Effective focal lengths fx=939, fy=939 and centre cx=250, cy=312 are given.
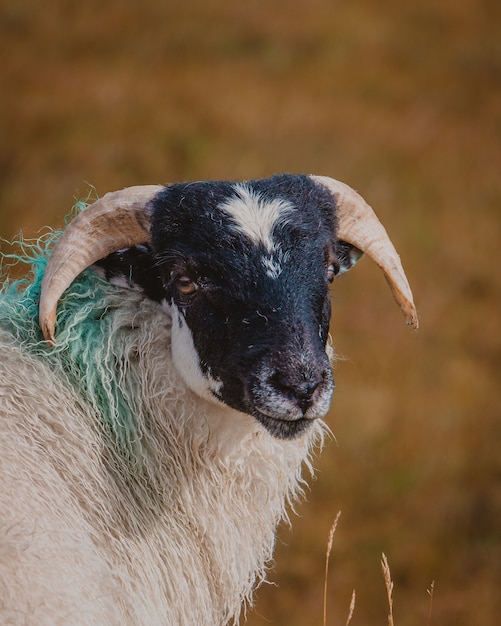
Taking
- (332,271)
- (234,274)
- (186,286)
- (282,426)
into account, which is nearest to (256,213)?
(234,274)

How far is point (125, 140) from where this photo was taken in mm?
18641

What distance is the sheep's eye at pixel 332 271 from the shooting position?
15.3ft

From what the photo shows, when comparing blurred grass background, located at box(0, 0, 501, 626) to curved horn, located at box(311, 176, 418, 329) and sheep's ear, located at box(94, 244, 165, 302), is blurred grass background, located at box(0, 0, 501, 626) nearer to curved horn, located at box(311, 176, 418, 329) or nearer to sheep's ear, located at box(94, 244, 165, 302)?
curved horn, located at box(311, 176, 418, 329)

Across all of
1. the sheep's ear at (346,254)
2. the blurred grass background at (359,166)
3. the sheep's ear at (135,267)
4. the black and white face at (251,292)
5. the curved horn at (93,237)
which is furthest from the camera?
the blurred grass background at (359,166)

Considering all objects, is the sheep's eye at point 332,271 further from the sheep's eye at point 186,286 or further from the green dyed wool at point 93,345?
the green dyed wool at point 93,345

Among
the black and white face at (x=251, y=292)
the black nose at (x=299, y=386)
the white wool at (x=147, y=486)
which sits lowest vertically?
the white wool at (x=147, y=486)

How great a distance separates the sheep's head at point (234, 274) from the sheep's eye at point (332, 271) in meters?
0.01

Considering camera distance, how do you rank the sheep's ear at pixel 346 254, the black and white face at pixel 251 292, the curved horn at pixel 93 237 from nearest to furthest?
the black and white face at pixel 251 292 → the curved horn at pixel 93 237 → the sheep's ear at pixel 346 254

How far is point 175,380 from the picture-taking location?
14.6 feet

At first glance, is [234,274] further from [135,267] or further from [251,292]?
[135,267]

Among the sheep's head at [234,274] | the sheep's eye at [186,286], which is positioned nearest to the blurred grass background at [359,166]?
the sheep's head at [234,274]

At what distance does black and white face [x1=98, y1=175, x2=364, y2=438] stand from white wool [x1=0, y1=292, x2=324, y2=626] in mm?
214

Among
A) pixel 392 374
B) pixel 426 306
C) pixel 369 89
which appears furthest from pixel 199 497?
pixel 369 89

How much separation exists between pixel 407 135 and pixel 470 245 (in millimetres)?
4143
